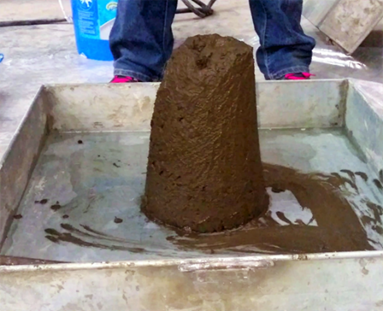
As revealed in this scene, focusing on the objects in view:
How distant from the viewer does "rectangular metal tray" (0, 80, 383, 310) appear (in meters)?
0.76

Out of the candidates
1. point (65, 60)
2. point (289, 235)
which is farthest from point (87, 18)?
point (289, 235)

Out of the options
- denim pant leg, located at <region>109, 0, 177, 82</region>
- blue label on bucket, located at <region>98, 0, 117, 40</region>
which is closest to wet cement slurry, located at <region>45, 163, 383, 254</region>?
denim pant leg, located at <region>109, 0, 177, 82</region>

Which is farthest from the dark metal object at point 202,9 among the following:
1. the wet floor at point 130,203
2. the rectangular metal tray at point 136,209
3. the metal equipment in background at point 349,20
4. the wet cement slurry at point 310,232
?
the wet cement slurry at point 310,232

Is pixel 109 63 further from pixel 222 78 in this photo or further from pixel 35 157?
pixel 222 78

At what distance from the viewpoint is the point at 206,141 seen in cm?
107

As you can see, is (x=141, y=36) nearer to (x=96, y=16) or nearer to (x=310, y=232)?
(x=96, y=16)

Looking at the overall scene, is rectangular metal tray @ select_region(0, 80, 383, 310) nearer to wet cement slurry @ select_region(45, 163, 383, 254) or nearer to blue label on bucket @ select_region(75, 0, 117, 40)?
wet cement slurry @ select_region(45, 163, 383, 254)

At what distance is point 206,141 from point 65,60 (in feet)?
5.07

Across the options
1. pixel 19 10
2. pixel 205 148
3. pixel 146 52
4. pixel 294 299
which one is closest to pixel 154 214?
pixel 205 148

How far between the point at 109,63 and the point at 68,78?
229mm

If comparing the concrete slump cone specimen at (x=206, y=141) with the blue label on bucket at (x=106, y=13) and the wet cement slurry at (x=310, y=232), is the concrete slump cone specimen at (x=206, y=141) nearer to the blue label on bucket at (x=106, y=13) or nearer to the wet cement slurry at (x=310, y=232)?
the wet cement slurry at (x=310, y=232)

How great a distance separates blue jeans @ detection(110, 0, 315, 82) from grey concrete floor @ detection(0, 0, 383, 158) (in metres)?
0.22

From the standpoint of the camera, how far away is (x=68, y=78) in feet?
7.30

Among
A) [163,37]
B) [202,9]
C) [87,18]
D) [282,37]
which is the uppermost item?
[282,37]
